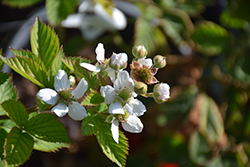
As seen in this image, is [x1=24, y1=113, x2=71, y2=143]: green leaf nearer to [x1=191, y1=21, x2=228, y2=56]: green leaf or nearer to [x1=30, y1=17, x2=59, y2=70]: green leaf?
[x1=30, y1=17, x2=59, y2=70]: green leaf

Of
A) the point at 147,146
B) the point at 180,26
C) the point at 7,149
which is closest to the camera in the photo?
the point at 7,149

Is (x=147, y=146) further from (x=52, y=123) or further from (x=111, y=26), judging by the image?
(x=52, y=123)

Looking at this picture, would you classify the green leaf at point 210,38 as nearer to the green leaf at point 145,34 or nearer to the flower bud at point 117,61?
the green leaf at point 145,34

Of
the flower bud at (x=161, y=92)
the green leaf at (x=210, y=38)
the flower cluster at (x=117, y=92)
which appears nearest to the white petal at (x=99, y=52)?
the flower cluster at (x=117, y=92)

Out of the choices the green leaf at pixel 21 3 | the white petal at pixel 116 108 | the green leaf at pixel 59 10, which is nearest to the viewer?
the white petal at pixel 116 108

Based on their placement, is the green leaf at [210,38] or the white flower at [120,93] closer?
the white flower at [120,93]

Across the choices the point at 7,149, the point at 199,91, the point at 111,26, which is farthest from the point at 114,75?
the point at 199,91

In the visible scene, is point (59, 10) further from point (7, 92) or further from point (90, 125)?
point (90, 125)

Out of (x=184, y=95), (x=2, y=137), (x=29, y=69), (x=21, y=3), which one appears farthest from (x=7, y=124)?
(x=184, y=95)
